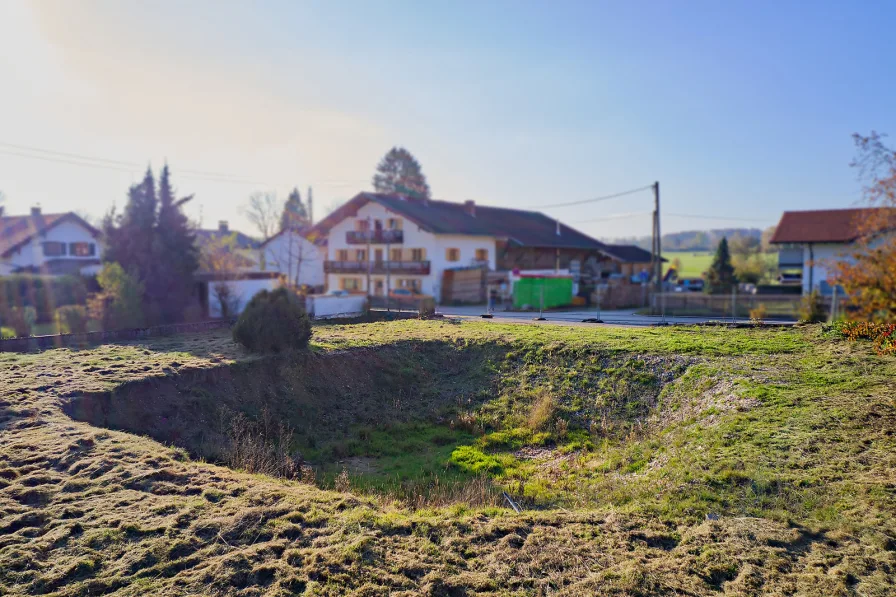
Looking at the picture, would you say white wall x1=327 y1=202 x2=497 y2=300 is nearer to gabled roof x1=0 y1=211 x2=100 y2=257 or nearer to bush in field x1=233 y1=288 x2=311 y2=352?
gabled roof x1=0 y1=211 x2=100 y2=257

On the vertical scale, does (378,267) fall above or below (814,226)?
below

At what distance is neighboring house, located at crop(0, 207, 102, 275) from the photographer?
44.4 metres

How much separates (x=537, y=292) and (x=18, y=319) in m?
25.2

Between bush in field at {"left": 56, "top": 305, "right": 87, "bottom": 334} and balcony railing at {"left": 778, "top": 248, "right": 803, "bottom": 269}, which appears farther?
balcony railing at {"left": 778, "top": 248, "right": 803, "bottom": 269}

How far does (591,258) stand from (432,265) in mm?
17068

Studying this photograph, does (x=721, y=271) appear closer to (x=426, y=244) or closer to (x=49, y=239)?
(x=426, y=244)

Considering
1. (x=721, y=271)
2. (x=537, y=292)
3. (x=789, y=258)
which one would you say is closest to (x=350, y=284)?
(x=537, y=292)

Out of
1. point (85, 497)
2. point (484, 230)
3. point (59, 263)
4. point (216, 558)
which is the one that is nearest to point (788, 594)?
point (216, 558)

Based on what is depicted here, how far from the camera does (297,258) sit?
52.2 metres

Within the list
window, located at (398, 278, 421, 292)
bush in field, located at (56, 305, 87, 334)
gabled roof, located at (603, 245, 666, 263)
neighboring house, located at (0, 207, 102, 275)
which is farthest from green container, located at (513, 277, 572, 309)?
neighboring house, located at (0, 207, 102, 275)

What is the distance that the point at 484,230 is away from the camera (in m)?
46.0

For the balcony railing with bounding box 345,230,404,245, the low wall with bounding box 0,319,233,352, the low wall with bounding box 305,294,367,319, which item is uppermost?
the balcony railing with bounding box 345,230,404,245

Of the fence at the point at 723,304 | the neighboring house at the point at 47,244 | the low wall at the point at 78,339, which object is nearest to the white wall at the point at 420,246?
the fence at the point at 723,304

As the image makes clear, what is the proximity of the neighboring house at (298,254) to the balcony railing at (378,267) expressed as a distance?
12.7 ft
